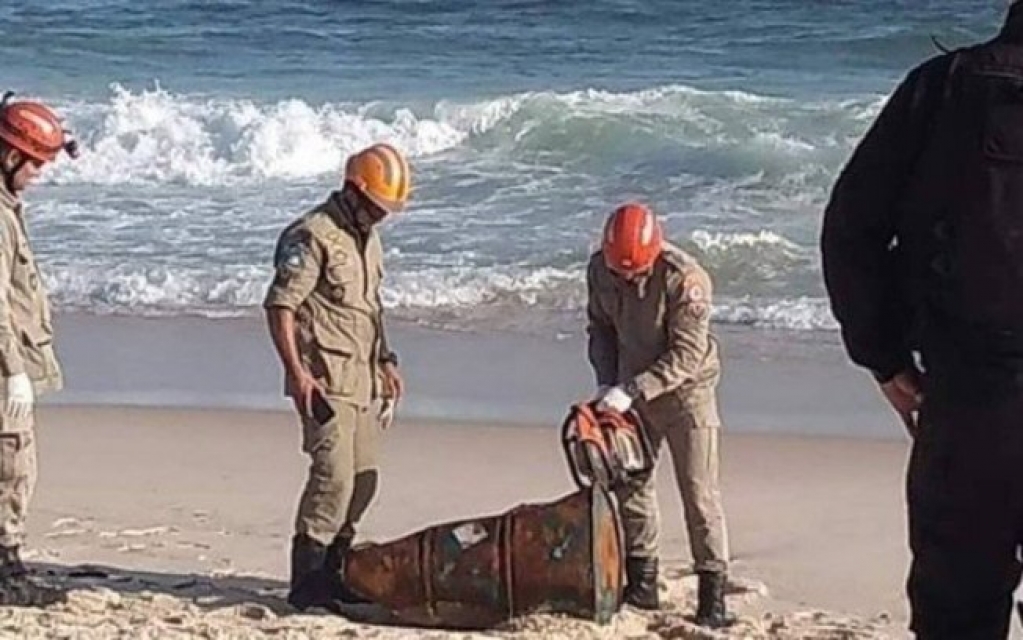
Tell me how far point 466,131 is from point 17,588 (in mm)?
15894

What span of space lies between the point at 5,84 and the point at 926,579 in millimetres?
23787

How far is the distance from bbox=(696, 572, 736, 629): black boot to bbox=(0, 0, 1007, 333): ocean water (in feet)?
7.75

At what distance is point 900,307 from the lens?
4152mm

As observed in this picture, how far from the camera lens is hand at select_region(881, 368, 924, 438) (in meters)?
4.20

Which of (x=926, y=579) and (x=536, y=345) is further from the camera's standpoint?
(x=536, y=345)

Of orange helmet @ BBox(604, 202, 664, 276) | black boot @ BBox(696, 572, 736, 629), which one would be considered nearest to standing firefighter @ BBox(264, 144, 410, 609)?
orange helmet @ BBox(604, 202, 664, 276)

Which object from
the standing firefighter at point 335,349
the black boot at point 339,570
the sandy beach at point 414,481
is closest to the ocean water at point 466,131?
the sandy beach at point 414,481

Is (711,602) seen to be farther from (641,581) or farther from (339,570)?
(339,570)

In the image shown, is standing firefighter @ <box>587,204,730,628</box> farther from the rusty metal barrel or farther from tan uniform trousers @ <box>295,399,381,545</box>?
tan uniform trousers @ <box>295,399,381,545</box>

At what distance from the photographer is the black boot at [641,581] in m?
7.46

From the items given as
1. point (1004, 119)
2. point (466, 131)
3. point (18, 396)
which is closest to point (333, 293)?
point (18, 396)

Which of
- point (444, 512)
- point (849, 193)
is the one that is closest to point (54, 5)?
point (444, 512)

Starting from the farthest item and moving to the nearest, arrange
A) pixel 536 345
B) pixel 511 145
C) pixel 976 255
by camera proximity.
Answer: pixel 511 145 < pixel 536 345 < pixel 976 255

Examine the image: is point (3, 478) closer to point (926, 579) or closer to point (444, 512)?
point (444, 512)
